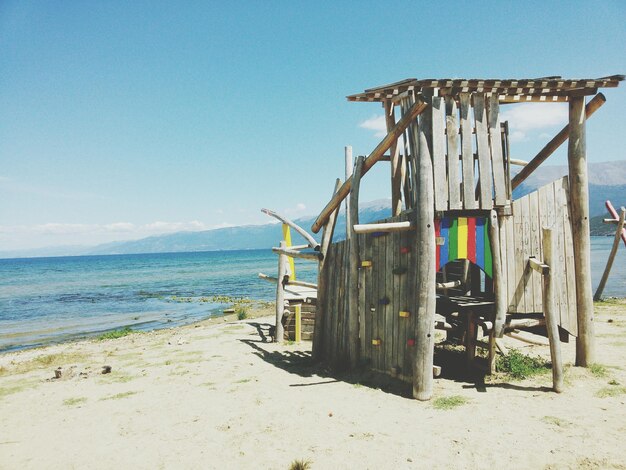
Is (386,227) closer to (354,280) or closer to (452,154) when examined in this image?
(354,280)

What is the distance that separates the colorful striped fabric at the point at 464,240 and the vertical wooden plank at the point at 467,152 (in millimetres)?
346

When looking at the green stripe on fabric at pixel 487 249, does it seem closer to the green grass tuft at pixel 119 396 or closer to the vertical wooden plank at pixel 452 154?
the vertical wooden plank at pixel 452 154

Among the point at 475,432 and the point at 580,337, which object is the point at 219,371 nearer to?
the point at 475,432

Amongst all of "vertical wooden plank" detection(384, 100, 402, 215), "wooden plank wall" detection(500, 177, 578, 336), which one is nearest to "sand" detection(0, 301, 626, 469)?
"wooden plank wall" detection(500, 177, 578, 336)

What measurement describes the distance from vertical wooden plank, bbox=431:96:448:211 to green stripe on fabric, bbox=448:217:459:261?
1.49ft

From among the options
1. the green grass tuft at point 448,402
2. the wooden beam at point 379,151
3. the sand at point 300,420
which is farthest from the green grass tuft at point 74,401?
the green grass tuft at point 448,402

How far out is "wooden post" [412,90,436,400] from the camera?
686cm

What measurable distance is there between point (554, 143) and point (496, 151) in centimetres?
225

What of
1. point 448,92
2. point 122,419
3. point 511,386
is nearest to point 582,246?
point 511,386

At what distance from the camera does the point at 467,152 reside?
745 centimetres

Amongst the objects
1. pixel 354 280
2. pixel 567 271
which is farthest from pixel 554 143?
pixel 354 280

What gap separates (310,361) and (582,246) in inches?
247

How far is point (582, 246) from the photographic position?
26.2 ft

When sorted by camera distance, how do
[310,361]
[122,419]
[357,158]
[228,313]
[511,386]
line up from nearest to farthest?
[122,419] → [511,386] → [357,158] → [310,361] → [228,313]
